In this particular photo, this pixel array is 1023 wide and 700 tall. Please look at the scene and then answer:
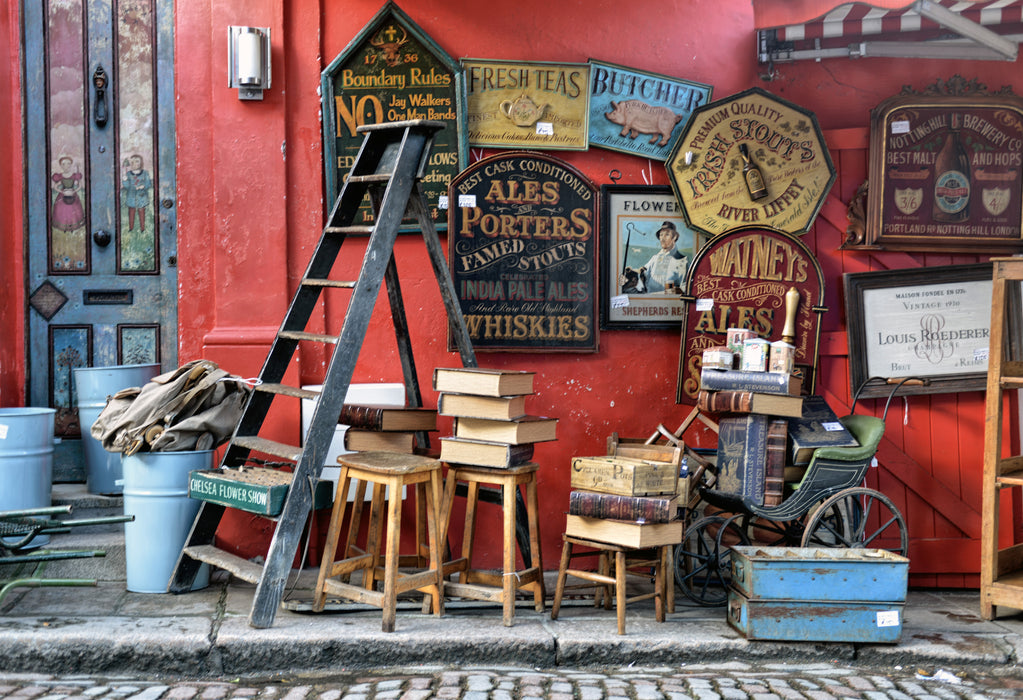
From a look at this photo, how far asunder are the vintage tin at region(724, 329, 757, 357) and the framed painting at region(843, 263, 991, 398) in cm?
97

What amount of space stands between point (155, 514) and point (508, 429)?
6.25 ft

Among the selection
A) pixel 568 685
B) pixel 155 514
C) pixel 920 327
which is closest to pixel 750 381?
pixel 920 327

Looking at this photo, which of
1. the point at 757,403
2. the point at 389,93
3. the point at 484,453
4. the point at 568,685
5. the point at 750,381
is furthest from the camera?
the point at 389,93

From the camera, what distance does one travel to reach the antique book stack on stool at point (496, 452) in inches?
177

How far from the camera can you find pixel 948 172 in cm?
567

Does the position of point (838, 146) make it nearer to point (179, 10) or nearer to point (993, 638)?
point (993, 638)

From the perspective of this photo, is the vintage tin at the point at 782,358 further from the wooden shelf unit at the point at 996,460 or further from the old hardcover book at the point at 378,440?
the old hardcover book at the point at 378,440

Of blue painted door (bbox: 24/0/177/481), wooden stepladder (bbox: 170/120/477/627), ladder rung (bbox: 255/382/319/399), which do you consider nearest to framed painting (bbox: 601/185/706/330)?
wooden stepladder (bbox: 170/120/477/627)

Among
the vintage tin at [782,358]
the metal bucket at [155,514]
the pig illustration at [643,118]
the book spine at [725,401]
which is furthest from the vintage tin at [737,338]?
the metal bucket at [155,514]

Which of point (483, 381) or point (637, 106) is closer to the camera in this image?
point (483, 381)

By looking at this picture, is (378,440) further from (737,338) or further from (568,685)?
(737,338)

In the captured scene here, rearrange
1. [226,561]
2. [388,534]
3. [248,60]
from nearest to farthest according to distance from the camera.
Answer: [388,534]
[226,561]
[248,60]

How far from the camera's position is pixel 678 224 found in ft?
18.5

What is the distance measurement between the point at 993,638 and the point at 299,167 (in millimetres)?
4494
